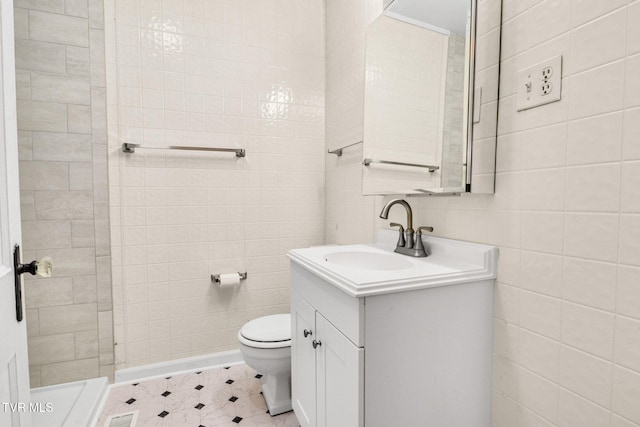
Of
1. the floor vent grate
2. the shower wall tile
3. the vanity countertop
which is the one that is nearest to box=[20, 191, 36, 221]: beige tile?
the shower wall tile

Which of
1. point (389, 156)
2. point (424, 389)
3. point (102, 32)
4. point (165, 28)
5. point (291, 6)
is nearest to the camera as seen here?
point (424, 389)

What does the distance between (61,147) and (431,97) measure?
185 centimetres

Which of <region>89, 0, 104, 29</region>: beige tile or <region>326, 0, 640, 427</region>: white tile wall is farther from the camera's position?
<region>89, 0, 104, 29</region>: beige tile

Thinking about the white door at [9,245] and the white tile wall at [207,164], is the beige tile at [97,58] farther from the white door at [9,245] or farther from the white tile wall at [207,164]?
the white door at [9,245]

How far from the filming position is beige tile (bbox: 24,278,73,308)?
1.71 metres

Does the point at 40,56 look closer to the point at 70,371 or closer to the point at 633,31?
the point at 70,371

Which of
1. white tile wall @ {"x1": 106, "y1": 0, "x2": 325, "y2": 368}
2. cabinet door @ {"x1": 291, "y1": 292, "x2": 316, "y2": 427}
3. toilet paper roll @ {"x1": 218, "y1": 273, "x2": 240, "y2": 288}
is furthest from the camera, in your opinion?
toilet paper roll @ {"x1": 218, "y1": 273, "x2": 240, "y2": 288}

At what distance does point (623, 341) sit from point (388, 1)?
62.4 inches

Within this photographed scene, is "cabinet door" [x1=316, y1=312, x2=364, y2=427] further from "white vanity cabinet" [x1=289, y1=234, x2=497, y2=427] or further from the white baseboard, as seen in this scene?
the white baseboard

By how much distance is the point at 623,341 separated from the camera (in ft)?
2.34

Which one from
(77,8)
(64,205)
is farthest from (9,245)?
(77,8)

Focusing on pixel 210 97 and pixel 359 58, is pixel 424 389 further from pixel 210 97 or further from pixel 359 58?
pixel 210 97

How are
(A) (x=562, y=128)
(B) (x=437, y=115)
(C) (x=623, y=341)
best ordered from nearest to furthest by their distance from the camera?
1. (C) (x=623, y=341)
2. (A) (x=562, y=128)
3. (B) (x=437, y=115)

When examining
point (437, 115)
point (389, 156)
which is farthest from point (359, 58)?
point (437, 115)
